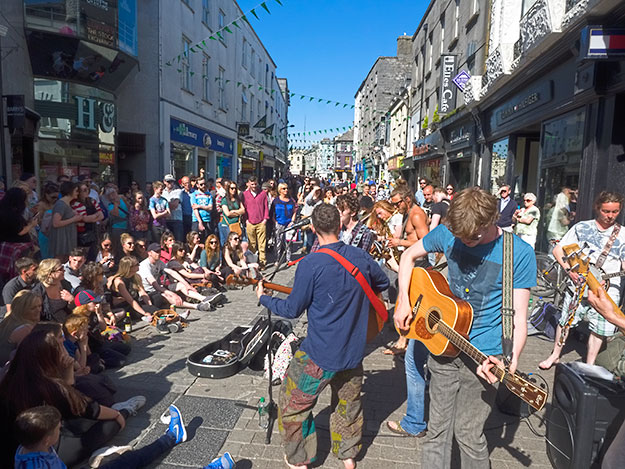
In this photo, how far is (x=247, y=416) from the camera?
3.77 meters

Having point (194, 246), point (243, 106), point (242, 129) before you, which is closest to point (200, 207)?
point (194, 246)

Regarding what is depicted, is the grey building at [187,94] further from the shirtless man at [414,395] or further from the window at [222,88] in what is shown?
the shirtless man at [414,395]

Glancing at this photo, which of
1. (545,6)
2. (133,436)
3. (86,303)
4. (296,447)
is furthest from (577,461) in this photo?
(545,6)

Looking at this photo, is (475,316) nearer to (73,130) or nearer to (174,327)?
(174,327)

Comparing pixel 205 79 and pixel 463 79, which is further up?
pixel 205 79

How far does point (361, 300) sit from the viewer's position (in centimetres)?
284

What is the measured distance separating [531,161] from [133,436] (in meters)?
11.1

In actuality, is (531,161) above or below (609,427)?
above

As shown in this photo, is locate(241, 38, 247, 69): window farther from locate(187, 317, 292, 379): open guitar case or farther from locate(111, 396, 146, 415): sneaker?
locate(111, 396, 146, 415): sneaker

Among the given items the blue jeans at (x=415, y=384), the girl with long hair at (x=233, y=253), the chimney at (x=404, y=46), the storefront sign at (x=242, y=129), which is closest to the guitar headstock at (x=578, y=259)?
the blue jeans at (x=415, y=384)

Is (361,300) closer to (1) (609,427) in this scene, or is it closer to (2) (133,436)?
(1) (609,427)

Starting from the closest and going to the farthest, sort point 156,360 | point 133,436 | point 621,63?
point 133,436, point 156,360, point 621,63

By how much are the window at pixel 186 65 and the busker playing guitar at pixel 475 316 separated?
16332 mm

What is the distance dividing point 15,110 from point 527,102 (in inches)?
443
